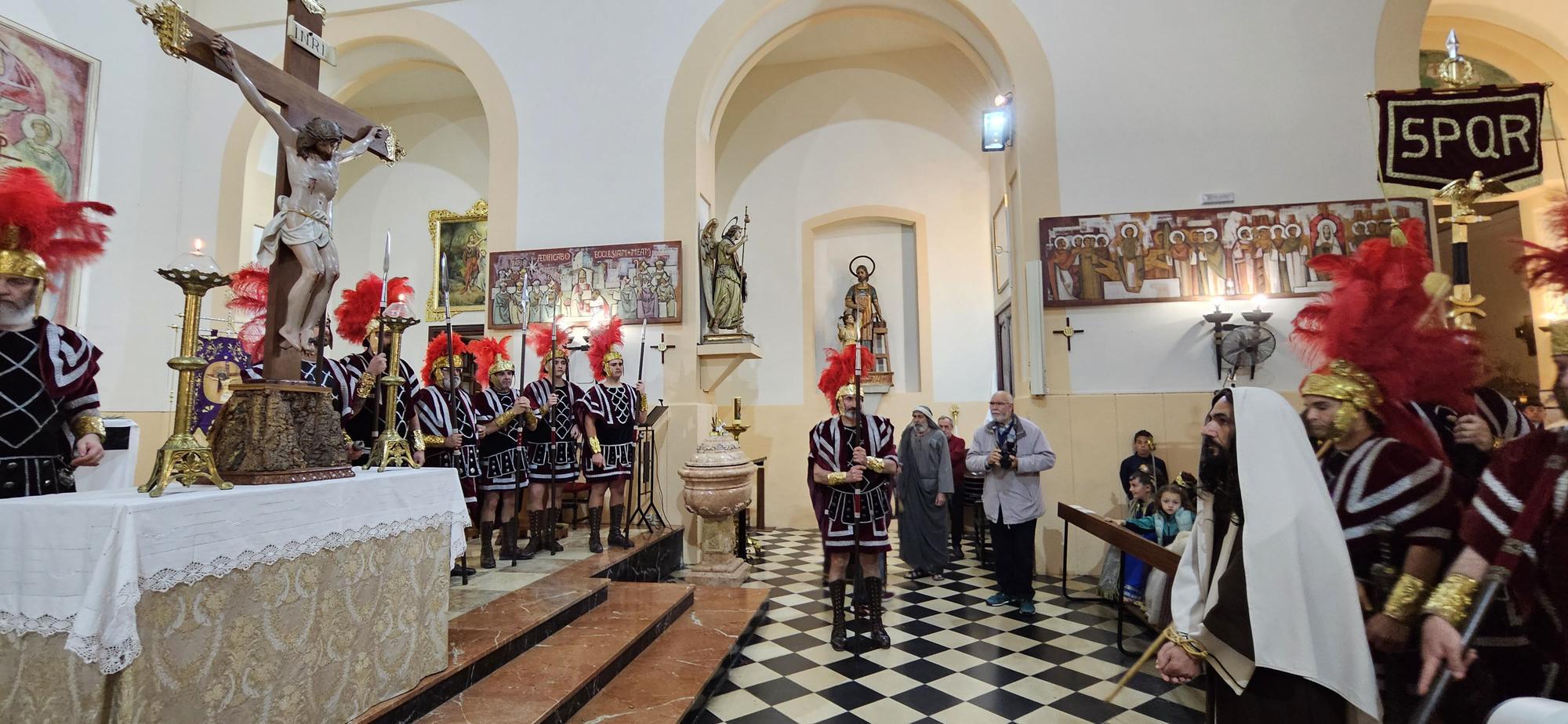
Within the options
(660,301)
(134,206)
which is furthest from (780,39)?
(134,206)

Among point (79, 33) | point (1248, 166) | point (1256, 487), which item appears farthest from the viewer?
point (79, 33)

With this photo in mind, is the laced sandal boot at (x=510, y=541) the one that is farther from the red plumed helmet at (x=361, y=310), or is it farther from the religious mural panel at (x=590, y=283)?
the religious mural panel at (x=590, y=283)

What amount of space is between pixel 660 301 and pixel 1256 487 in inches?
246

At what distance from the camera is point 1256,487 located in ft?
6.30

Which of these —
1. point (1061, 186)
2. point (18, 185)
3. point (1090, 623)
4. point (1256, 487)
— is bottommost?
point (1090, 623)

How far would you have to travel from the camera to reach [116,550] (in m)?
1.75

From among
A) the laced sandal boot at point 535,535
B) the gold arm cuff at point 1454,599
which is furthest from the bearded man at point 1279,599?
the laced sandal boot at point 535,535

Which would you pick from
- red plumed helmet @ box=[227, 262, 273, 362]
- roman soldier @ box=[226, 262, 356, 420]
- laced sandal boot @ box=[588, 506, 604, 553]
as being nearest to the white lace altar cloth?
→ roman soldier @ box=[226, 262, 356, 420]

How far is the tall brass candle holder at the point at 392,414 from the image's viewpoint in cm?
301

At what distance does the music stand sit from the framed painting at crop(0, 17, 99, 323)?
5.76 metres

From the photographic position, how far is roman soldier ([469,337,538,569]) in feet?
17.0

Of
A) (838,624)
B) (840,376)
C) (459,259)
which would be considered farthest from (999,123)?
(459,259)

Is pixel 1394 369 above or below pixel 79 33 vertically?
below

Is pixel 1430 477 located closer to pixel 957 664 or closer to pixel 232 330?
pixel 957 664
